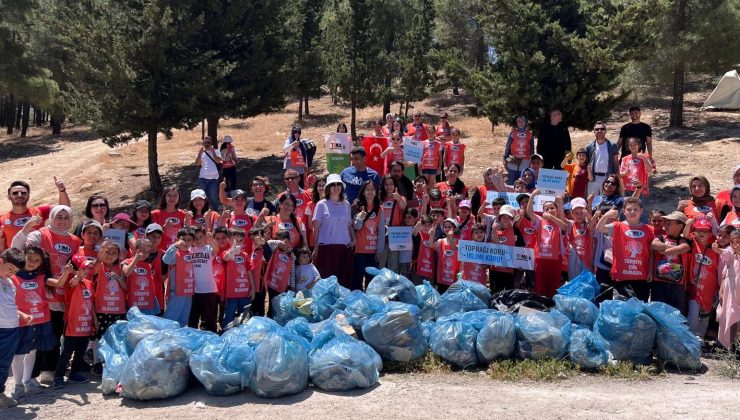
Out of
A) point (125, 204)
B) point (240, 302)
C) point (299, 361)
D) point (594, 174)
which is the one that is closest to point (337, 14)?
point (125, 204)

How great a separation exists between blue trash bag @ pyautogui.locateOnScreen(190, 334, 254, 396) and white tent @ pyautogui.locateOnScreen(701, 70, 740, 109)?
2036 cm

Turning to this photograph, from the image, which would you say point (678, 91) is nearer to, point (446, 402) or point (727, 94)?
point (727, 94)

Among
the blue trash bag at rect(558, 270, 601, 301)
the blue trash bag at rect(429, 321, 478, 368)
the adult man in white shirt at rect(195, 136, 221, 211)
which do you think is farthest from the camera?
the adult man in white shirt at rect(195, 136, 221, 211)

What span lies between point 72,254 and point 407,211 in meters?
4.12

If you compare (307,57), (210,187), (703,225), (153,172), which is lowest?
(703,225)

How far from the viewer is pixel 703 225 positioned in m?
7.33

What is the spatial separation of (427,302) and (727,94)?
726 inches

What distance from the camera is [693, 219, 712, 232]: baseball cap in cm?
729

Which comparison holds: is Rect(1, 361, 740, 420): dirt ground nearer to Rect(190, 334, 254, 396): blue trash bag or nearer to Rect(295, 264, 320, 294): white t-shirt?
Rect(190, 334, 254, 396): blue trash bag

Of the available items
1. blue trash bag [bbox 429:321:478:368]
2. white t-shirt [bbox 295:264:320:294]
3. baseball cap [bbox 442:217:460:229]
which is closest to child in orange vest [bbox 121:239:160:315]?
white t-shirt [bbox 295:264:320:294]

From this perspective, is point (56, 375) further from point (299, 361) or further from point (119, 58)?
point (119, 58)

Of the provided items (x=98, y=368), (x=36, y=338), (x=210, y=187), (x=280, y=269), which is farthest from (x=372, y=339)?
(x=210, y=187)

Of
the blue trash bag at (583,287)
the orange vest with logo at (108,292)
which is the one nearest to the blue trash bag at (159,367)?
the orange vest with logo at (108,292)

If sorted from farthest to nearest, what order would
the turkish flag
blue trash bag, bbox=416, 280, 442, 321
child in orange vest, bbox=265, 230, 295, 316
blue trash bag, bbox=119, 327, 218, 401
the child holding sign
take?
1. the turkish flag
2. the child holding sign
3. child in orange vest, bbox=265, 230, 295, 316
4. blue trash bag, bbox=416, 280, 442, 321
5. blue trash bag, bbox=119, 327, 218, 401
